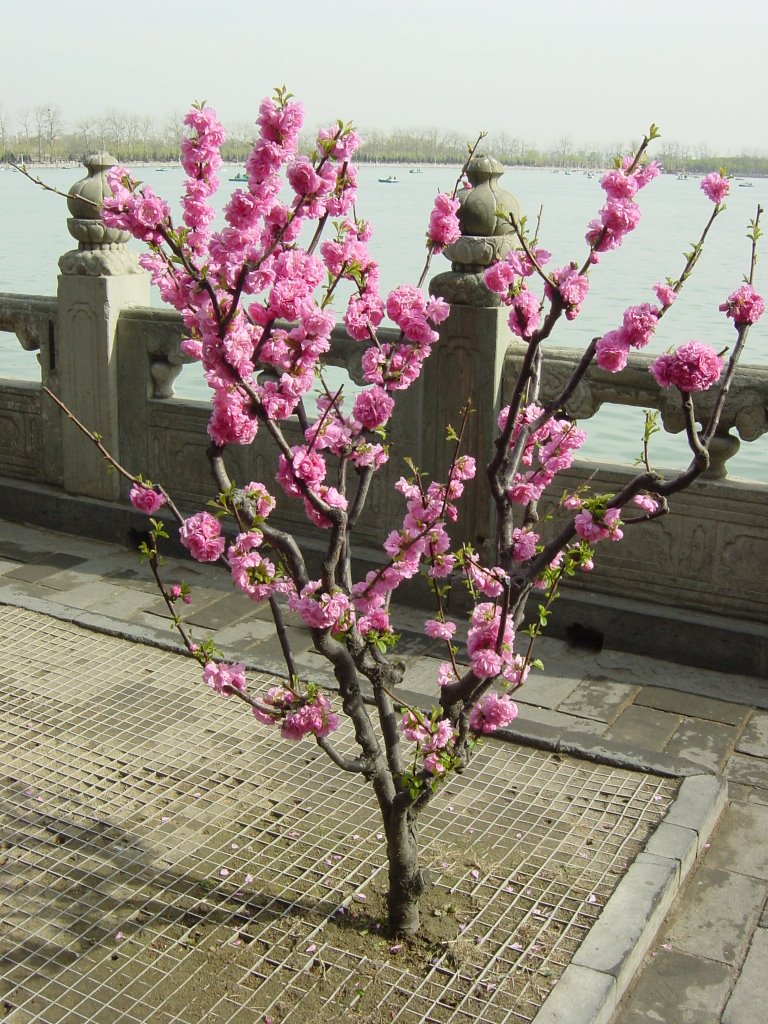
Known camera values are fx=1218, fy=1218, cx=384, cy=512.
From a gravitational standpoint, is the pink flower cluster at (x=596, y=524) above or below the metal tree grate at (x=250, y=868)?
above

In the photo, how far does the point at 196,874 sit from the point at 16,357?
11809 millimetres

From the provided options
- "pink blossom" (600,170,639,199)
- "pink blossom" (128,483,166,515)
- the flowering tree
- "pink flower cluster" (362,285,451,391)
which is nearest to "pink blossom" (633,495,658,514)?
the flowering tree

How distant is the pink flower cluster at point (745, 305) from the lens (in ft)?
9.96

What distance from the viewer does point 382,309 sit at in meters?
3.47

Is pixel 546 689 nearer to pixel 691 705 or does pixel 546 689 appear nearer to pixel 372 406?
pixel 691 705

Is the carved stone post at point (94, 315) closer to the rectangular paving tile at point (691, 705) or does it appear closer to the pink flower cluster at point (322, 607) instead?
the rectangular paving tile at point (691, 705)

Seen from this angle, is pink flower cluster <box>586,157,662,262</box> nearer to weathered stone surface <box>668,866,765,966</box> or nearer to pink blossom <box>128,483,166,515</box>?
pink blossom <box>128,483,166,515</box>

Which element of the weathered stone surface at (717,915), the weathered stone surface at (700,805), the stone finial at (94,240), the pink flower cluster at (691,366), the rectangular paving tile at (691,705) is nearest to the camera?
the pink flower cluster at (691,366)

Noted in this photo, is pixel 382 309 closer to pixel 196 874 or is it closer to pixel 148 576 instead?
pixel 196 874

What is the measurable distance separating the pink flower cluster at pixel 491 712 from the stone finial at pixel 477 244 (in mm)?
2752

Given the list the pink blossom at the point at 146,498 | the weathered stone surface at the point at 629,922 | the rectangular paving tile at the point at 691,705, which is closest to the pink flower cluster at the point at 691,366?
the pink blossom at the point at 146,498

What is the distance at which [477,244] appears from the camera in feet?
18.5

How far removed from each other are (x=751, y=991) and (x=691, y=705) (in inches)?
71.7

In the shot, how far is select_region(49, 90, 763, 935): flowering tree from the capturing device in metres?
3.03
